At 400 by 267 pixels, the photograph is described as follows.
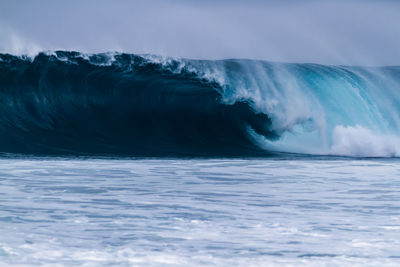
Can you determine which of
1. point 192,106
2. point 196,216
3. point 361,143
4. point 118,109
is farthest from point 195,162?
point 196,216

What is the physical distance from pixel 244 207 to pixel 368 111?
7.61m

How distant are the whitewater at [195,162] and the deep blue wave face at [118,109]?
3cm

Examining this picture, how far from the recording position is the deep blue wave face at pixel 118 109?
1030 cm

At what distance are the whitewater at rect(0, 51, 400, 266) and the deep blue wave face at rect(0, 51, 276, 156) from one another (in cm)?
3

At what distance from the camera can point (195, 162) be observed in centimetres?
830

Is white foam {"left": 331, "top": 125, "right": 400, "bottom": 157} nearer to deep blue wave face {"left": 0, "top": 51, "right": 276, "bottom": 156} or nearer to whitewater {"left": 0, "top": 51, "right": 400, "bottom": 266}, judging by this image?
whitewater {"left": 0, "top": 51, "right": 400, "bottom": 266}

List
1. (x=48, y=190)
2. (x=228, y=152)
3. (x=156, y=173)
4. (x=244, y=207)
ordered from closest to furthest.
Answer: (x=244, y=207), (x=48, y=190), (x=156, y=173), (x=228, y=152)

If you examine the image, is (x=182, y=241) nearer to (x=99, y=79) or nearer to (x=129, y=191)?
(x=129, y=191)

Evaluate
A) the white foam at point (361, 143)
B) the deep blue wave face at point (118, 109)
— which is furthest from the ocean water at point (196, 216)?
the deep blue wave face at point (118, 109)

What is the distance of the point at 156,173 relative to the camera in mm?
6809

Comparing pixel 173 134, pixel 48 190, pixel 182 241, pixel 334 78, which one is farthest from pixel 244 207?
pixel 334 78

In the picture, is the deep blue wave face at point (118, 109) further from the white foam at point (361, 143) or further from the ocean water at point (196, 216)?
the ocean water at point (196, 216)

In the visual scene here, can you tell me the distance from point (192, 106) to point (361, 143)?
3.52m

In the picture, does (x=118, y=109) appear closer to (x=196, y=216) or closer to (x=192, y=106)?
(x=192, y=106)
